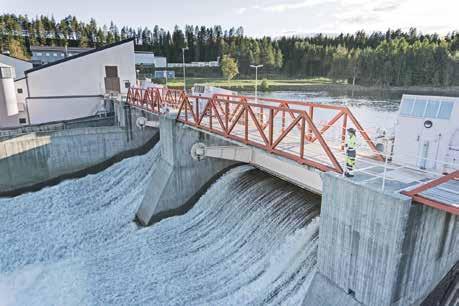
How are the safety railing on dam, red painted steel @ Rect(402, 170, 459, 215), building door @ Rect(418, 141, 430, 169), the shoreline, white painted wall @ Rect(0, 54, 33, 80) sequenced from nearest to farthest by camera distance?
red painted steel @ Rect(402, 170, 459, 215) < the safety railing on dam < building door @ Rect(418, 141, 430, 169) < white painted wall @ Rect(0, 54, 33, 80) < the shoreline

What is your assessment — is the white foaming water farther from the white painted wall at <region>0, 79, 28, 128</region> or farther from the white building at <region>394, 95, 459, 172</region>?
the white painted wall at <region>0, 79, 28, 128</region>

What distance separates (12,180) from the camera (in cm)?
2053

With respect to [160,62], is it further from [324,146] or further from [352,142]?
[352,142]

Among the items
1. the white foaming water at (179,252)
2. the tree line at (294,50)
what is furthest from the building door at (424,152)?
the tree line at (294,50)

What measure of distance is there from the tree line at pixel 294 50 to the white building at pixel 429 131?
221 ft

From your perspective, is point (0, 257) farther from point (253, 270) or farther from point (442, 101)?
point (442, 101)

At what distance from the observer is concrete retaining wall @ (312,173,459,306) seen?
563 cm

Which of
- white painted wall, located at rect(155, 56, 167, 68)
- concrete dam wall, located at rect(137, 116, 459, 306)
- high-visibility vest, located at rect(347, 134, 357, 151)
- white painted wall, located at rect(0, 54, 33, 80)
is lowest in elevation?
concrete dam wall, located at rect(137, 116, 459, 306)

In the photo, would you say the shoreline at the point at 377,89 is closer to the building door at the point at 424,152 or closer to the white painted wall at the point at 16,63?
the white painted wall at the point at 16,63

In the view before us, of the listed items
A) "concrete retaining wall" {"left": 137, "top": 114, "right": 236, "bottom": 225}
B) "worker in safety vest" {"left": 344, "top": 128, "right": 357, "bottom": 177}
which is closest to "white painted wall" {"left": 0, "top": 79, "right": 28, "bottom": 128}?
"concrete retaining wall" {"left": 137, "top": 114, "right": 236, "bottom": 225}

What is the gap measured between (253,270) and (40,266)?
9210 millimetres

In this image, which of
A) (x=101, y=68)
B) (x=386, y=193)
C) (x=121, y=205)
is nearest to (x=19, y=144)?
(x=121, y=205)

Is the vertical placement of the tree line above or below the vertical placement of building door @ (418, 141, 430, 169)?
above

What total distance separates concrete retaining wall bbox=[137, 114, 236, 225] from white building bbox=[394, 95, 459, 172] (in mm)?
8074
